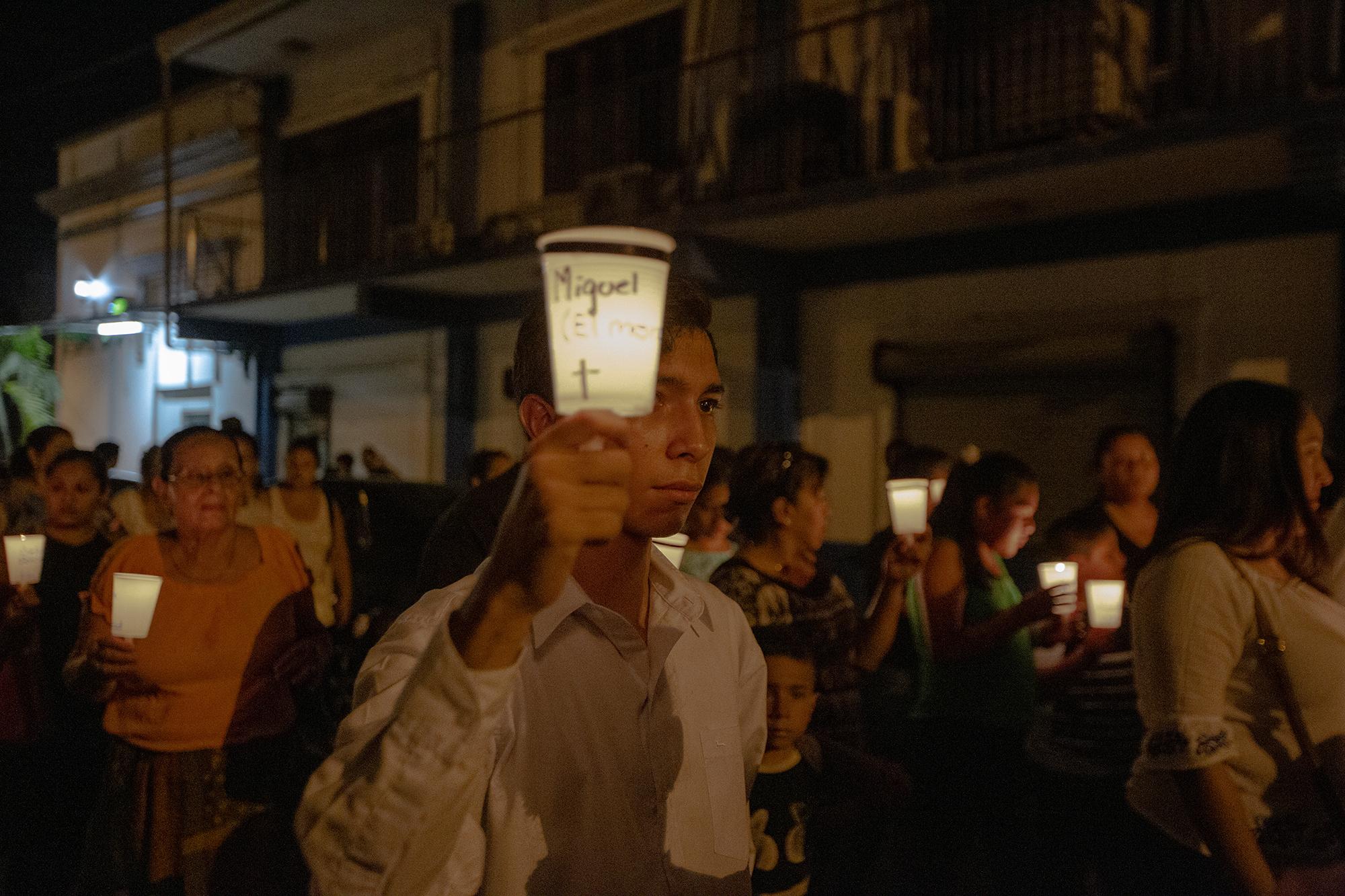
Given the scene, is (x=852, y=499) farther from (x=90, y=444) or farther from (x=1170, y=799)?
(x=90, y=444)

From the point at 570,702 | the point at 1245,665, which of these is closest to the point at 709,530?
the point at 1245,665

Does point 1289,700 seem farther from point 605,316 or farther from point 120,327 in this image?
point 120,327

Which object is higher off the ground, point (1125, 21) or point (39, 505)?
point (1125, 21)

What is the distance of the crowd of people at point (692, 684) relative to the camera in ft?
3.81

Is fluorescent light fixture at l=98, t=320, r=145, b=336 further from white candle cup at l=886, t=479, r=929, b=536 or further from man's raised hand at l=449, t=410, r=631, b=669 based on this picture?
man's raised hand at l=449, t=410, r=631, b=669

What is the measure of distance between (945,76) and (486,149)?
5.99m

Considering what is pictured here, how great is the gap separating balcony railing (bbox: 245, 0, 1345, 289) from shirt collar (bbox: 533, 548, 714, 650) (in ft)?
19.2

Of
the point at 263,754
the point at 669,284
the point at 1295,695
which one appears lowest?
the point at 263,754

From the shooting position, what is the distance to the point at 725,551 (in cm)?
418

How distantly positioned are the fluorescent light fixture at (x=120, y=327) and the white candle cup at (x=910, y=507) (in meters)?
15.4

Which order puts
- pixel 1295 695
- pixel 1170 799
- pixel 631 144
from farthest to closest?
pixel 631 144 → pixel 1170 799 → pixel 1295 695

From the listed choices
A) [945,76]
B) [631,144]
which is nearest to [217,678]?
[945,76]

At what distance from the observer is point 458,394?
12.7 metres

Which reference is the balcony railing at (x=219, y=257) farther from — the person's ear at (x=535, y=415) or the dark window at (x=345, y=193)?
the person's ear at (x=535, y=415)
